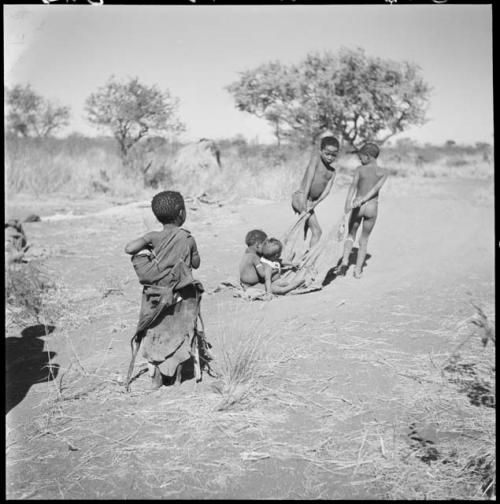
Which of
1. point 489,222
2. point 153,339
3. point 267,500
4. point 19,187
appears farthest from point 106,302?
point 19,187

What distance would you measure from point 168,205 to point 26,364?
2.04m

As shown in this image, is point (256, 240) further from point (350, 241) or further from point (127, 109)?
point (127, 109)

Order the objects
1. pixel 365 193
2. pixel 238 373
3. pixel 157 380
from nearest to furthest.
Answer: pixel 238 373, pixel 157 380, pixel 365 193

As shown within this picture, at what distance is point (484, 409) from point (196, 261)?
193 cm

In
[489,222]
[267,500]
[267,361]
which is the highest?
[489,222]

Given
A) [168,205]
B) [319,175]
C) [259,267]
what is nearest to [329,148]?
[319,175]

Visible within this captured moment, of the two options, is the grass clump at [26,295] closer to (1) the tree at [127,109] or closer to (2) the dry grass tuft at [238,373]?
(2) the dry grass tuft at [238,373]

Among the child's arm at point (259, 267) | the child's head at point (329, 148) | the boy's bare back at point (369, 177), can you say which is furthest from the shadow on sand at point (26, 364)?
the boy's bare back at point (369, 177)

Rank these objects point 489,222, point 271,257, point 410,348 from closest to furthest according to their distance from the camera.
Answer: point 410,348 < point 271,257 < point 489,222

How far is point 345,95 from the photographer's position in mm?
18359

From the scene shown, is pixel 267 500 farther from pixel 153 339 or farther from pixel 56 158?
pixel 56 158

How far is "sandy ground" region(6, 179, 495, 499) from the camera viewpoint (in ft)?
8.82

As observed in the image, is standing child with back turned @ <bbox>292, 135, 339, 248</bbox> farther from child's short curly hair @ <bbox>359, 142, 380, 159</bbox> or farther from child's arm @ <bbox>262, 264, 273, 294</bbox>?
child's arm @ <bbox>262, 264, 273, 294</bbox>

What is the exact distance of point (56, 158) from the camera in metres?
16.1
